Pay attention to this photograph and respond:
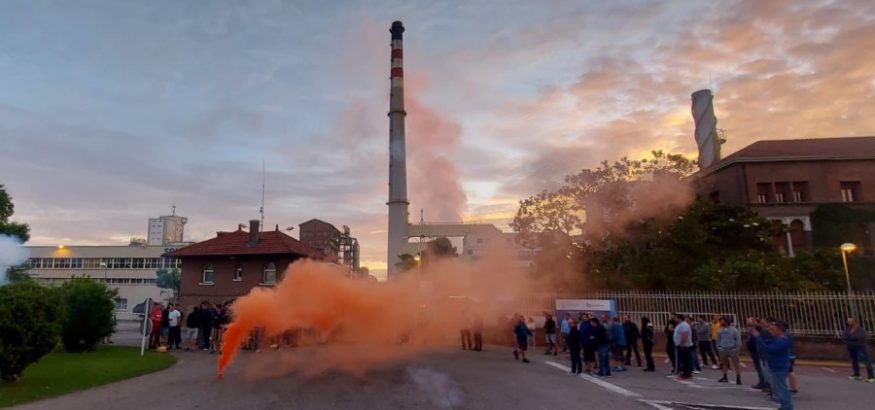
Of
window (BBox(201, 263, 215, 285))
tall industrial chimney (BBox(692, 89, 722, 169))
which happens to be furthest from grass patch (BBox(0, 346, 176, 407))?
tall industrial chimney (BBox(692, 89, 722, 169))

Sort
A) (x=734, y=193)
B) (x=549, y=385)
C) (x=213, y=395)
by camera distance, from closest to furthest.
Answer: (x=213, y=395) → (x=549, y=385) → (x=734, y=193)

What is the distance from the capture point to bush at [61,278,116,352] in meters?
17.2

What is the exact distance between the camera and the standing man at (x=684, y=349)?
1306 cm

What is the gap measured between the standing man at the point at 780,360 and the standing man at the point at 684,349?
13.1 ft

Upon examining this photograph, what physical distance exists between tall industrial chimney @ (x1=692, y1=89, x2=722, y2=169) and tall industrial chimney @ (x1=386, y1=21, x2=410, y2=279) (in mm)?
28365

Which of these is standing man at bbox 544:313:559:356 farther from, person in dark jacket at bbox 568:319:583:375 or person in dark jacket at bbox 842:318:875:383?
person in dark jacket at bbox 842:318:875:383

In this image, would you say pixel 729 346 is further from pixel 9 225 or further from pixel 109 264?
pixel 109 264

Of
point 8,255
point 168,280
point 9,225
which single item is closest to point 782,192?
point 8,255

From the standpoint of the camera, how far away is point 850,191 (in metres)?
36.9

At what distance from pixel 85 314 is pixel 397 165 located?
101 feet

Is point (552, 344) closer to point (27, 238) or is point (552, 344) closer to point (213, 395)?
point (213, 395)

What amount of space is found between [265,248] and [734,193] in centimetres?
3483

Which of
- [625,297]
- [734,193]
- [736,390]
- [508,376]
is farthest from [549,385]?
[734,193]

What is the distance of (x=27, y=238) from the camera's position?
3064 centimetres
